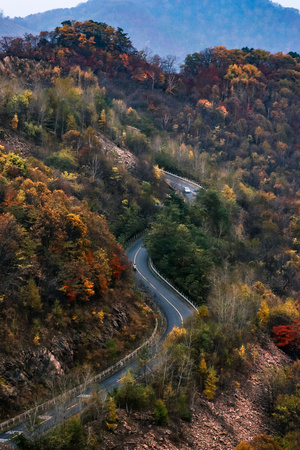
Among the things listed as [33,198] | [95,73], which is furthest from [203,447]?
[95,73]

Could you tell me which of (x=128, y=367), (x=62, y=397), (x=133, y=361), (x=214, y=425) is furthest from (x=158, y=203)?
(x=62, y=397)

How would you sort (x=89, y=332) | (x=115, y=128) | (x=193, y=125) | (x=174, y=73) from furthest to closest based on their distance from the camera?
1. (x=174, y=73)
2. (x=193, y=125)
3. (x=115, y=128)
4. (x=89, y=332)

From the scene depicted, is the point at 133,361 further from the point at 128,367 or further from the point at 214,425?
the point at 214,425

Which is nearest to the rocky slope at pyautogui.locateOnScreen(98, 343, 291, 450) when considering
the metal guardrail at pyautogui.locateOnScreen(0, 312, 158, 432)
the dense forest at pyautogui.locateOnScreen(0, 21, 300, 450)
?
the dense forest at pyautogui.locateOnScreen(0, 21, 300, 450)

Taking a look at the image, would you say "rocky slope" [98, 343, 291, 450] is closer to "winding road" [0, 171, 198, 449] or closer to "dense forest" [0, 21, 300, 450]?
"dense forest" [0, 21, 300, 450]

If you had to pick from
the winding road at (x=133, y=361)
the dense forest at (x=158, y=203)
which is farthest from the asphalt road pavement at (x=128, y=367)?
the dense forest at (x=158, y=203)

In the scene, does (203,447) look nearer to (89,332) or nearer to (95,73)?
(89,332)

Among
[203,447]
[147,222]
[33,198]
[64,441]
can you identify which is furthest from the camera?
[147,222]

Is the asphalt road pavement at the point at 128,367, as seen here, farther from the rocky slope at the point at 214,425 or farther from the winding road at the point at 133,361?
the rocky slope at the point at 214,425
